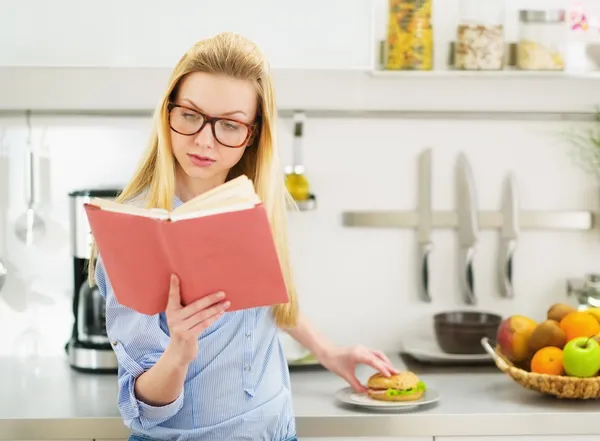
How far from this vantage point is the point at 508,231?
219 cm

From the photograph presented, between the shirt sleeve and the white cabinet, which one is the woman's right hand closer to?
the shirt sleeve

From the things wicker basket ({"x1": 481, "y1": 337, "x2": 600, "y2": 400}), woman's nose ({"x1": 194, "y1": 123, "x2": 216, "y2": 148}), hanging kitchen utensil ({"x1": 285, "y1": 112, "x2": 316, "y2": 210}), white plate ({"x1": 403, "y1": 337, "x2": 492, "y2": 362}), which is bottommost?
white plate ({"x1": 403, "y1": 337, "x2": 492, "y2": 362})

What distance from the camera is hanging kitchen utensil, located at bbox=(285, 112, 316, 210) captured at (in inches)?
83.0

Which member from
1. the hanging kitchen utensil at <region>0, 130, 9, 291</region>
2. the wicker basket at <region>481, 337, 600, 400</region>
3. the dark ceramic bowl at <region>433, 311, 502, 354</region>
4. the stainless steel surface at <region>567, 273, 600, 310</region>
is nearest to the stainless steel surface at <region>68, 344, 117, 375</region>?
the hanging kitchen utensil at <region>0, 130, 9, 291</region>

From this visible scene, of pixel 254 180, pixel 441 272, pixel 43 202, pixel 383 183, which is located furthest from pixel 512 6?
pixel 43 202

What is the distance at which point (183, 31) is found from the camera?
1.84m

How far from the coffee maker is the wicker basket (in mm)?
825

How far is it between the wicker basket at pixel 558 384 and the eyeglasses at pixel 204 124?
30.0 inches

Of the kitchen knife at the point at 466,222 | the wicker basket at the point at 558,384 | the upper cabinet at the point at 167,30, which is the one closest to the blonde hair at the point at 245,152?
the upper cabinet at the point at 167,30

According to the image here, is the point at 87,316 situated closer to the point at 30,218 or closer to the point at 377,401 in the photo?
the point at 30,218

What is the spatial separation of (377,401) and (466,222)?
0.61 meters

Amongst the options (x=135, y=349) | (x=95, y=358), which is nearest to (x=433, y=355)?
(x=95, y=358)

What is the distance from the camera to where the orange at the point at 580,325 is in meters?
1.78

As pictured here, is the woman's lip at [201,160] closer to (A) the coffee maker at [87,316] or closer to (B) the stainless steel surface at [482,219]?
(A) the coffee maker at [87,316]
